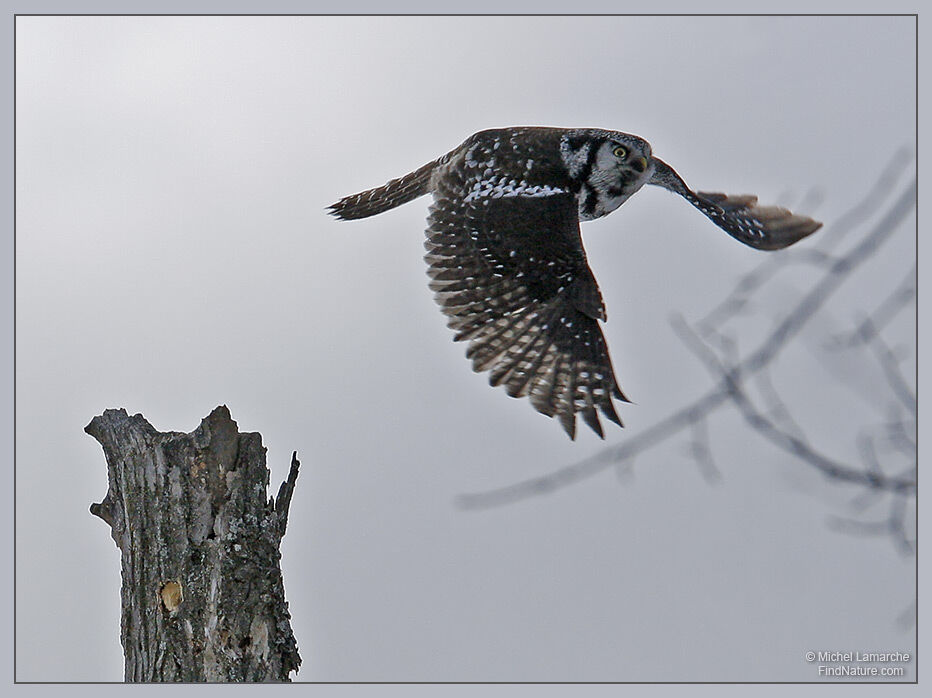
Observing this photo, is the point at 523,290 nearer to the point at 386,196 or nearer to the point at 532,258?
the point at 532,258

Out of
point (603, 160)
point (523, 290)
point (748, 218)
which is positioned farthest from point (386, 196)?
point (748, 218)

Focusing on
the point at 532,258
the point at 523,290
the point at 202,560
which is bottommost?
the point at 202,560

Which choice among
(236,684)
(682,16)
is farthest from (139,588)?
(682,16)

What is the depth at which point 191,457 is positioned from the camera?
2.99m

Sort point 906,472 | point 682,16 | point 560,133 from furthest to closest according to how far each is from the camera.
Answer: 1. point 560,133
2. point 682,16
3. point 906,472

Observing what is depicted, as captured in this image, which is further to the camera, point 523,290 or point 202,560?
point 523,290

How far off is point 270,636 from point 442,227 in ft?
6.95

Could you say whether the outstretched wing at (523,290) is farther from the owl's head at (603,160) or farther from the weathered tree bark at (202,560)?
the weathered tree bark at (202,560)

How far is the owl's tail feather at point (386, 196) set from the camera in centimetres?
475

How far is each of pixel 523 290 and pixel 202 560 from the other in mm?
2058

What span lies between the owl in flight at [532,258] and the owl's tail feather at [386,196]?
182 mm

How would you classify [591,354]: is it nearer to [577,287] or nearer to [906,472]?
[577,287]

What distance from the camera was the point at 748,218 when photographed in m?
5.45

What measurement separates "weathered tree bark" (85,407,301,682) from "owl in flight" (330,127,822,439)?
5.21 feet
